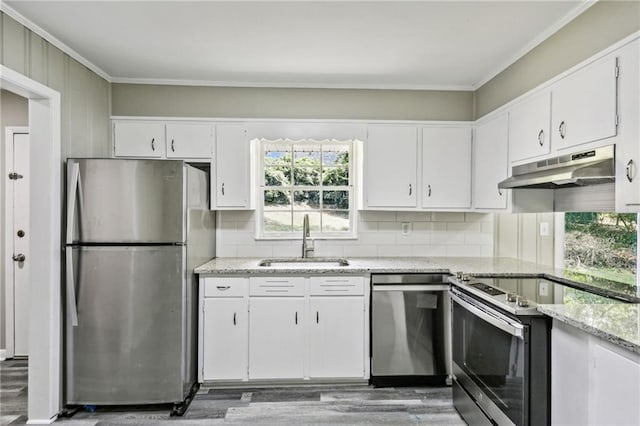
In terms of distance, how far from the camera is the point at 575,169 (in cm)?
196

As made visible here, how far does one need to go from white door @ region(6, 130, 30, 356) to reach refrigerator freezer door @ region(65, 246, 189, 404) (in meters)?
1.31

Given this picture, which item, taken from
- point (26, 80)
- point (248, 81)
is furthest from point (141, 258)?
point (248, 81)

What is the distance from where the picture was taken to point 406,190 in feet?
11.3

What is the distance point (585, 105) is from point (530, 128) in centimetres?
54

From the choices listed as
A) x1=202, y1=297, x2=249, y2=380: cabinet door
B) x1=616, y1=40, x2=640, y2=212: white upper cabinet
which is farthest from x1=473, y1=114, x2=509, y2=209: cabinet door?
x1=202, y1=297, x2=249, y2=380: cabinet door

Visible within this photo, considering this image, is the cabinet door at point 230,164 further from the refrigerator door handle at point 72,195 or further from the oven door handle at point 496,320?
A: the oven door handle at point 496,320

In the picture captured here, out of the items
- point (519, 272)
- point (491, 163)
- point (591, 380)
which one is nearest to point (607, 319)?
point (591, 380)

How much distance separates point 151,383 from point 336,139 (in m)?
2.40

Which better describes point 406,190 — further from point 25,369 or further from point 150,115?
point 25,369

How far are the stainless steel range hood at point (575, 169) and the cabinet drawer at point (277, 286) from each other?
172 centimetres

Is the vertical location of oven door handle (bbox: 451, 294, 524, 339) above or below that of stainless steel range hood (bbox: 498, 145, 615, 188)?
below

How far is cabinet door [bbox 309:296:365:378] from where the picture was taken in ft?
9.87

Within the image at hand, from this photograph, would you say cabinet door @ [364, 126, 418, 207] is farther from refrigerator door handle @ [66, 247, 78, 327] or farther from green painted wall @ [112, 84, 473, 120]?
refrigerator door handle @ [66, 247, 78, 327]

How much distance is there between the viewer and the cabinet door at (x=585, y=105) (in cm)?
186
